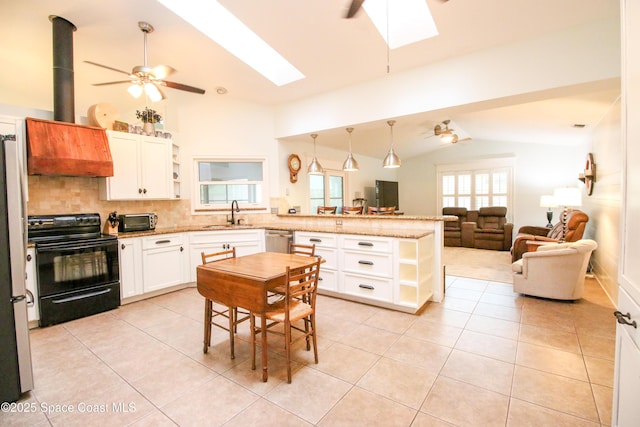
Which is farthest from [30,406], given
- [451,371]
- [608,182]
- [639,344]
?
[608,182]

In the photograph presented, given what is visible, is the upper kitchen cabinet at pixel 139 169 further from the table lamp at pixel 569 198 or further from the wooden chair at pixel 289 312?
the table lamp at pixel 569 198

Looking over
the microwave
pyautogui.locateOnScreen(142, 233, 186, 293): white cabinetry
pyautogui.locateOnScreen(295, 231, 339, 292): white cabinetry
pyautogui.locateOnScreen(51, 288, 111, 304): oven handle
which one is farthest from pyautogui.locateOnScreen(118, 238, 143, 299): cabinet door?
pyautogui.locateOnScreen(295, 231, 339, 292): white cabinetry

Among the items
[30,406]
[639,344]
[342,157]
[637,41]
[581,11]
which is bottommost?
[30,406]

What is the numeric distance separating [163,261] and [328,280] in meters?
2.26

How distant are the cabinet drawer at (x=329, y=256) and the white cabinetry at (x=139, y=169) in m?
2.33

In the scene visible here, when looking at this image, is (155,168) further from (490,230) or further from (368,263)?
(490,230)

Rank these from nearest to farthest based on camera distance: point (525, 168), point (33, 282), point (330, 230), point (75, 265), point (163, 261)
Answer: point (33, 282), point (75, 265), point (330, 230), point (163, 261), point (525, 168)

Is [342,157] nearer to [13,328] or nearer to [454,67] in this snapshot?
[454,67]

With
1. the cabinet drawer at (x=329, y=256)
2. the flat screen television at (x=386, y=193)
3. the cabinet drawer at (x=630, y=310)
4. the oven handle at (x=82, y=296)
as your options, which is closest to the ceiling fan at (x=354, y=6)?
the cabinet drawer at (x=630, y=310)

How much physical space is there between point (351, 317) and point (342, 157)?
4.75 metres

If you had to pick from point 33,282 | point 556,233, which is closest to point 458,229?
point 556,233

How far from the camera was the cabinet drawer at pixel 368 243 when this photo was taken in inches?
132

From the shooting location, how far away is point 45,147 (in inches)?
120

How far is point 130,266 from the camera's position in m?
3.68
